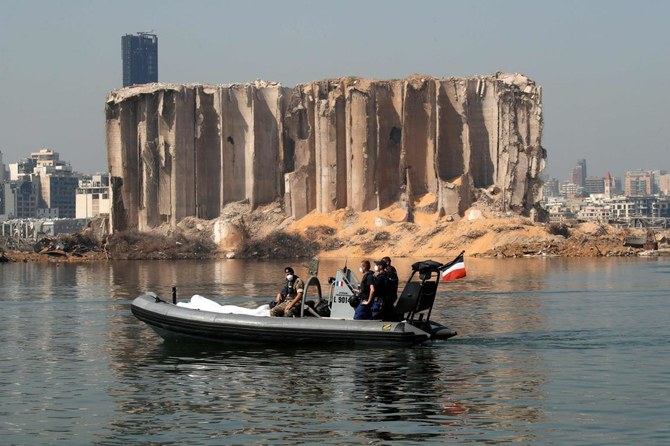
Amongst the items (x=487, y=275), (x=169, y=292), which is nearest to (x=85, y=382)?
(x=169, y=292)

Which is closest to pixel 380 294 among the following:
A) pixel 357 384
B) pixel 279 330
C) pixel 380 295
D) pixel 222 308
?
pixel 380 295

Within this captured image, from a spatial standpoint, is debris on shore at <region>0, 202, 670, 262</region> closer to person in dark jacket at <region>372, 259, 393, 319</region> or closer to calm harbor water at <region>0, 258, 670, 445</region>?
calm harbor water at <region>0, 258, 670, 445</region>

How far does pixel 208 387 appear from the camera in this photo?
68.5ft

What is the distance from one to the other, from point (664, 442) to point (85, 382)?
32.4 feet

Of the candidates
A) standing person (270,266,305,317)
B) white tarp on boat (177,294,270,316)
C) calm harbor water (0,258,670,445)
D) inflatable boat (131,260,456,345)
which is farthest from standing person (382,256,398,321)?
white tarp on boat (177,294,270,316)

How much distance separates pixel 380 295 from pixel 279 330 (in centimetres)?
198

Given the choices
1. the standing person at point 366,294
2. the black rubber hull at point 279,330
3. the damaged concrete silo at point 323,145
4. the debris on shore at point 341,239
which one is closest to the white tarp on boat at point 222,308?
the black rubber hull at point 279,330

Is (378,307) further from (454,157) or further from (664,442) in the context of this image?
(454,157)

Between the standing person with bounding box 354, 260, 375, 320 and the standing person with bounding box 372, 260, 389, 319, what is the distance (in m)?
0.09

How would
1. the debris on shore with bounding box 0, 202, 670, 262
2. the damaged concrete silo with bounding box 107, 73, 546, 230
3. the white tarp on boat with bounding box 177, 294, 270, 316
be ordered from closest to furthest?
the white tarp on boat with bounding box 177, 294, 270, 316
the debris on shore with bounding box 0, 202, 670, 262
the damaged concrete silo with bounding box 107, 73, 546, 230

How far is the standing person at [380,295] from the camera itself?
24.1 m

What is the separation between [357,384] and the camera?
68.9 feet

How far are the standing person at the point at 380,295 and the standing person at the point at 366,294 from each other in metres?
0.09

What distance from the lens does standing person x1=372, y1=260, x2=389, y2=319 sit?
2406cm
